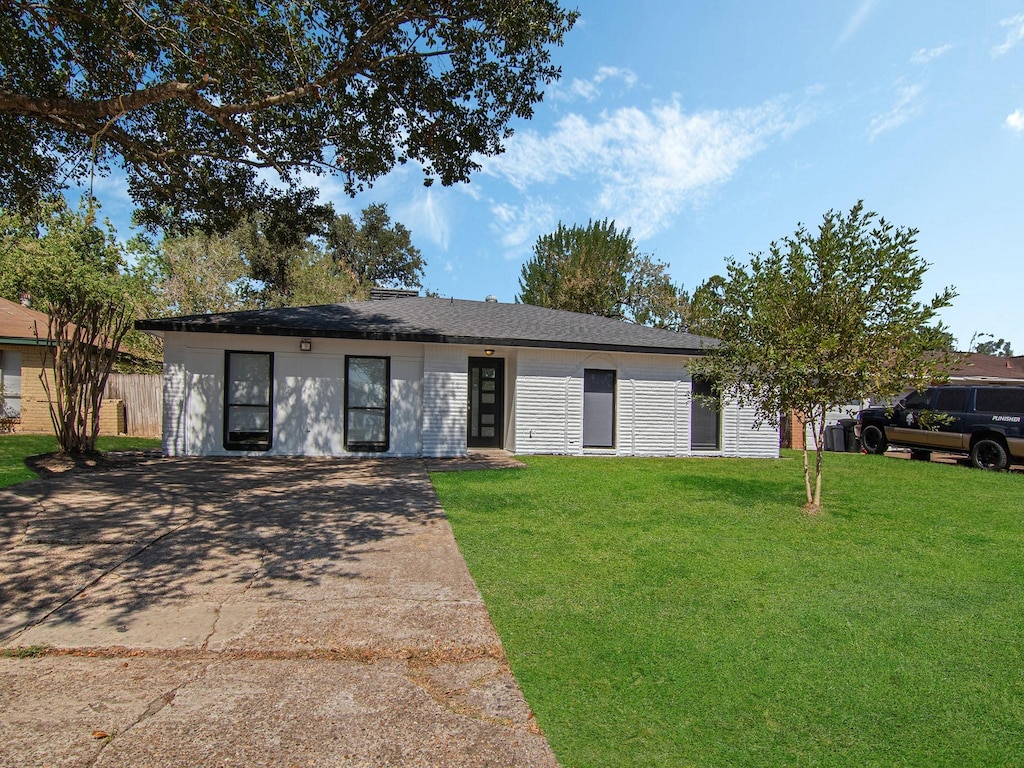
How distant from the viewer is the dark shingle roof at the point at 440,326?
38.2ft

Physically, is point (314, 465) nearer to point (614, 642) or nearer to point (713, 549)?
point (713, 549)

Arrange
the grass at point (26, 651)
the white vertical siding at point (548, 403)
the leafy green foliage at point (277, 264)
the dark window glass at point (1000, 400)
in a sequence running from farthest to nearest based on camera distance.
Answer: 1. the leafy green foliage at point (277, 264)
2. the white vertical siding at point (548, 403)
3. the dark window glass at point (1000, 400)
4. the grass at point (26, 651)

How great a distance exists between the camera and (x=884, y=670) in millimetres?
3133

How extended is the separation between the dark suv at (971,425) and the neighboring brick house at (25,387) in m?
20.3

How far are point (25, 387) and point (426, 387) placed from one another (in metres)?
13.1

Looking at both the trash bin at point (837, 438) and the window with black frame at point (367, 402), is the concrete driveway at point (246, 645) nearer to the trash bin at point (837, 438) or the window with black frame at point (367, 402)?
the window with black frame at point (367, 402)

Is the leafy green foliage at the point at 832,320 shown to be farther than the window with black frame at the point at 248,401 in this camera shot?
No

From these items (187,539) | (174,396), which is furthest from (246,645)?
(174,396)

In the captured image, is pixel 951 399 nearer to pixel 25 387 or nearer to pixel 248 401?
pixel 248 401

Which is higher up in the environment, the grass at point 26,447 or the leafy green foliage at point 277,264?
the leafy green foliage at point 277,264

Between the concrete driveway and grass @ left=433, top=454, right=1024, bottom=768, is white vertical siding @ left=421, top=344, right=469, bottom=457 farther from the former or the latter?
the concrete driveway

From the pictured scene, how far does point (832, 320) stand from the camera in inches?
272

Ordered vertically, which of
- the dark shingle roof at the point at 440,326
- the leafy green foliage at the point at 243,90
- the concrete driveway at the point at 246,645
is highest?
the leafy green foliage at the point at 243,90

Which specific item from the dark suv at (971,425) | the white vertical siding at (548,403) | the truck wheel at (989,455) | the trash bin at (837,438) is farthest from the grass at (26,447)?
the trash bin at (837,438)
